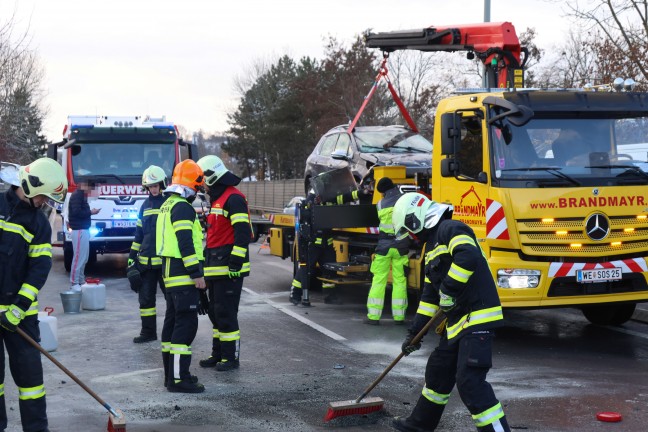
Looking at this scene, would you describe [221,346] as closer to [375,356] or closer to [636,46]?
[375,356]

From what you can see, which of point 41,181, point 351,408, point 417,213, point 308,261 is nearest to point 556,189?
point 417,213

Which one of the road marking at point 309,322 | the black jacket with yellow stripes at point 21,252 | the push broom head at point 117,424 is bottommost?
the road marking at point 309,322

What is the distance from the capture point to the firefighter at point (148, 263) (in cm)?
965

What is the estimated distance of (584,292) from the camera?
8719 mm

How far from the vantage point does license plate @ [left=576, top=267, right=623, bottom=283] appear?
8.64 m

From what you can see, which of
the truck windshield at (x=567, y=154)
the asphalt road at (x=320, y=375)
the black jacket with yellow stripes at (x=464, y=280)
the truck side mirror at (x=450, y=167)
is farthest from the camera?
the truck side mirror at (x=450, y=167)

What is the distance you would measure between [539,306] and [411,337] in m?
3.16

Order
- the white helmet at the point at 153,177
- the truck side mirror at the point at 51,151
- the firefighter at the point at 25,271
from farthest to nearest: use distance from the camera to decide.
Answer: the truck side mirror at the point at 51,151
the white helmet at the point at 153,177
the firefighter at the point at 25,271

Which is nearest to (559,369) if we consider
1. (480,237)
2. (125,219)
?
(480,237)

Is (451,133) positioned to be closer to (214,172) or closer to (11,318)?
(214,172)

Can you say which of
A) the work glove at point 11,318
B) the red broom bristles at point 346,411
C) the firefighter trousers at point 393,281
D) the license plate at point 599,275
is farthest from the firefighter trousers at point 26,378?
the firefighter trousers at point 393,281

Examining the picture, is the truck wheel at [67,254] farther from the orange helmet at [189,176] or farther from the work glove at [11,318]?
the work glove at [11,318]

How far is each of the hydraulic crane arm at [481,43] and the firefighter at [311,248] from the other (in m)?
2.40

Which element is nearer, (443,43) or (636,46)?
(443,43)
